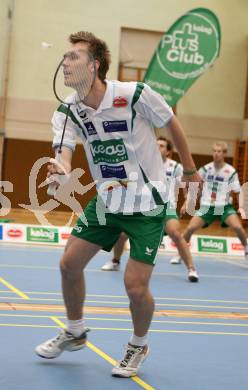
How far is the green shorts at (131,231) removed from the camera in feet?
12.2

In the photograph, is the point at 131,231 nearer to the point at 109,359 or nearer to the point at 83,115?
the point at 83,115

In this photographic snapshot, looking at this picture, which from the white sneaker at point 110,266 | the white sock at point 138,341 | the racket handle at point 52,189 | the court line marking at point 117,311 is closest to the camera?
the racket handle at point 52,189

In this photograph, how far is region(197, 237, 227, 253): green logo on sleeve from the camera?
471 inches

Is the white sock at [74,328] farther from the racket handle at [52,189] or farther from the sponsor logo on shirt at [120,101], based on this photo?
the sponsor logo on shirt at [120,101]

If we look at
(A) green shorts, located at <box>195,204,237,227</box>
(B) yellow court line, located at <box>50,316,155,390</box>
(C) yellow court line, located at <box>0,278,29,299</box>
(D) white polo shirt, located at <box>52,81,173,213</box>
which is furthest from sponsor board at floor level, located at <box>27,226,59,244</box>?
(D) white polo shirt, located at <box>52,81,173,213</box>

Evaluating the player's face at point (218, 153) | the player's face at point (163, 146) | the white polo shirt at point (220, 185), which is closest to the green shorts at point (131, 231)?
the player's face at point (163, 146)

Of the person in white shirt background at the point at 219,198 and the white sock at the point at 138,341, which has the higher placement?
the person in white shirt background at the point at 219,198

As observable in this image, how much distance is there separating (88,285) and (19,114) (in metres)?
12.6

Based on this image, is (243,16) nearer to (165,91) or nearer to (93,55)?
(165,91)

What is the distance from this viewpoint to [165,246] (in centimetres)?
1175

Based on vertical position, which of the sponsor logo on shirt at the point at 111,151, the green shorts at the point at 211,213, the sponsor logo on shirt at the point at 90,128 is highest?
the sponsor logo on shirt at the point at 90,128

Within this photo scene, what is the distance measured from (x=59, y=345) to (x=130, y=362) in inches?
16.8

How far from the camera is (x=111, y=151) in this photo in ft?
12.0

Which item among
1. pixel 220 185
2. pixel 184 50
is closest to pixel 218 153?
pixel 220 185
